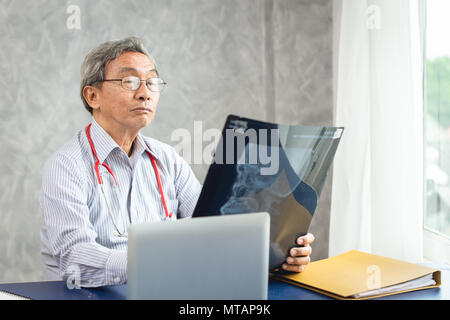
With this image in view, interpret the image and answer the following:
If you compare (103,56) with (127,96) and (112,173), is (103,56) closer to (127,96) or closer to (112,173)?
(127,96)

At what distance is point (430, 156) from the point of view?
187 centimetres

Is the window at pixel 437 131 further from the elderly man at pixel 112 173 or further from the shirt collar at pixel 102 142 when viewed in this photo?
the shirt collar at pixel 102 142

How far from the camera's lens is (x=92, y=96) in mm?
1555

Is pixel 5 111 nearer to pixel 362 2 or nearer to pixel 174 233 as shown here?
pixel 362 2

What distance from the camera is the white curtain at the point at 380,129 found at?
1760 mm

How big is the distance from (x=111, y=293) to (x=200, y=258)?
0.40 metres

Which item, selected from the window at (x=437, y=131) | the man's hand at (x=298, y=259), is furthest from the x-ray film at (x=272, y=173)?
the window at (x=437, y=131)

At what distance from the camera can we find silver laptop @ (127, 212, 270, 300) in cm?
68

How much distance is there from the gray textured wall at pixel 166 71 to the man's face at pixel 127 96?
3.66 feet

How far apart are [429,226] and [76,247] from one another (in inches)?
55.2

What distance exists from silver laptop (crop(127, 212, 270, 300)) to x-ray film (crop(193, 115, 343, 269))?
0.30 feet

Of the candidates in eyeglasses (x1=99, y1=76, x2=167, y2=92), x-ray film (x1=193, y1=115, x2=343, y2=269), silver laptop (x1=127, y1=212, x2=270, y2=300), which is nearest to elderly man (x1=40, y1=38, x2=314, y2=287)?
eyeglasses (x1=99, y1=76, x2=167, y2=92)

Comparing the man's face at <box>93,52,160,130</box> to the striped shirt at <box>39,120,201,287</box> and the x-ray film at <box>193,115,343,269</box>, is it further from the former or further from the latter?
the x-ray film at <box>193,115,343,269</box>

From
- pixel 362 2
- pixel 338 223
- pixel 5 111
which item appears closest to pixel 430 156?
pixel 338 223
